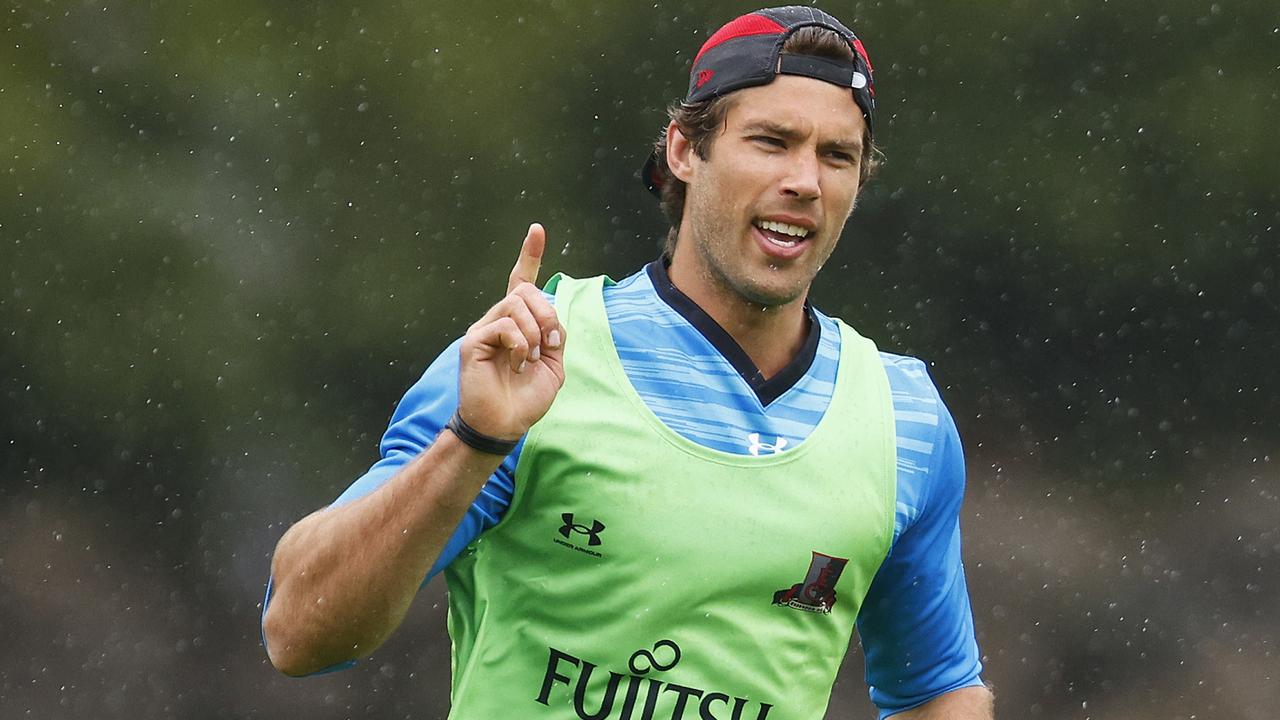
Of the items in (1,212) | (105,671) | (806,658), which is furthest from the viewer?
(105,671)

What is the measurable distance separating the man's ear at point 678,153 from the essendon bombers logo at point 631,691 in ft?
2.63

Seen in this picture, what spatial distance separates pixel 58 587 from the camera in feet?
27.1

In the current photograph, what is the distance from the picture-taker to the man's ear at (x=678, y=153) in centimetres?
287

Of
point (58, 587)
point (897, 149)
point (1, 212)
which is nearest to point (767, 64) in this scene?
point (897, 149)

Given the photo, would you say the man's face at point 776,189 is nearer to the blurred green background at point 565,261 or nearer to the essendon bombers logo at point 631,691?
the essendon bombers logo at point 631,691

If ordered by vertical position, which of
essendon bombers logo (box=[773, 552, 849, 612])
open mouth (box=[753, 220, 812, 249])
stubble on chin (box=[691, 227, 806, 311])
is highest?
open mouth (box=[753, 220, 812, 249])

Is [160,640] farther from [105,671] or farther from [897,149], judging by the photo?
[897,149]

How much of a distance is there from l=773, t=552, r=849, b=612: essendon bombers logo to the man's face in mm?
389

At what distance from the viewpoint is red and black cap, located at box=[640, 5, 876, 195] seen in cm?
275

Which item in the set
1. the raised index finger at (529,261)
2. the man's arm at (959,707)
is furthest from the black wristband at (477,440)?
the man's arm at (959,707)

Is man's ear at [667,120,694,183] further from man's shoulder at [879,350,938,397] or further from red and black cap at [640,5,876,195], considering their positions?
man's shoulder at [879,350,938,397]

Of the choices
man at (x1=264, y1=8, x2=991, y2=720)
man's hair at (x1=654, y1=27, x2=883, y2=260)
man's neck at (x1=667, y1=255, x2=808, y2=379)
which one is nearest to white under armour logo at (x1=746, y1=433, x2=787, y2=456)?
man at (x1=264, y1=8, x2=991, y2=720)

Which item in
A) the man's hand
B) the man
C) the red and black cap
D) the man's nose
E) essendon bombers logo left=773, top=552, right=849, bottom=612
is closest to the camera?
the man's hand

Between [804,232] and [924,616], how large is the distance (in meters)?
0.62
